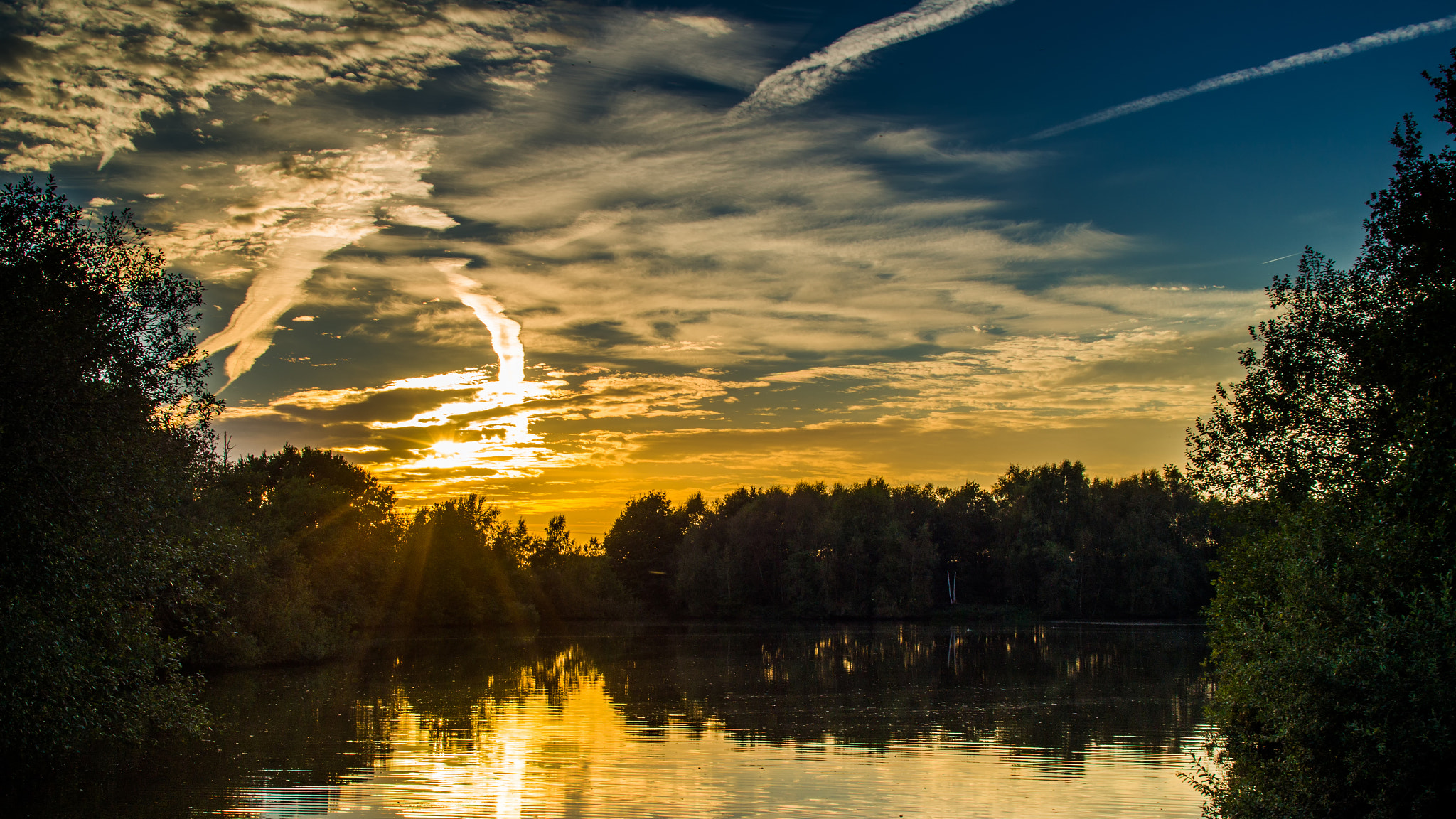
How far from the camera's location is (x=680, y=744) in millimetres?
27688

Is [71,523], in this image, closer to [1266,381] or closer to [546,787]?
[546,787]

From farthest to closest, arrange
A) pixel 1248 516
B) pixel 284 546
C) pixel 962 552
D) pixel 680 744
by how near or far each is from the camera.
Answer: pixel 962 552
pixel 284 546
pixel 1248 516
pixel 680 744

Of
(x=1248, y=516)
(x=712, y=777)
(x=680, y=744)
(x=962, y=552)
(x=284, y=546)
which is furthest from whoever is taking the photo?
(x=962, y=552)

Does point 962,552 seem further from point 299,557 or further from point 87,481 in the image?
point 87,481

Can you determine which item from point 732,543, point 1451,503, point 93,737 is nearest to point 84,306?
point 93,737

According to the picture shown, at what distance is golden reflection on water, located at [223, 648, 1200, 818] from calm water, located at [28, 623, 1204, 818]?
0.27 feet

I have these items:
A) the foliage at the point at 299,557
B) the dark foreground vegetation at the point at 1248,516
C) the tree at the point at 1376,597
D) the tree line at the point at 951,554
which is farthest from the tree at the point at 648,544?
the tree at the point at 1376,597

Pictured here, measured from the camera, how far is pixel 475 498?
110 m

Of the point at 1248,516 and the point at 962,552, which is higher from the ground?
the point at 1248,516

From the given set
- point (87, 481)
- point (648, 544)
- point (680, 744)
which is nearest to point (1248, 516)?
point (680, 744)

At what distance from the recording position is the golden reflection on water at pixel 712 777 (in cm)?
1988

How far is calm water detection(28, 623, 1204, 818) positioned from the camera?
2045 cm

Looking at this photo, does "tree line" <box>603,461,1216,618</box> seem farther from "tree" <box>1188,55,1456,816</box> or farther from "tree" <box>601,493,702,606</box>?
"tree" <box>1188,55,1456,816</box>

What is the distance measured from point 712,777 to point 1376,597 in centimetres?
1459
